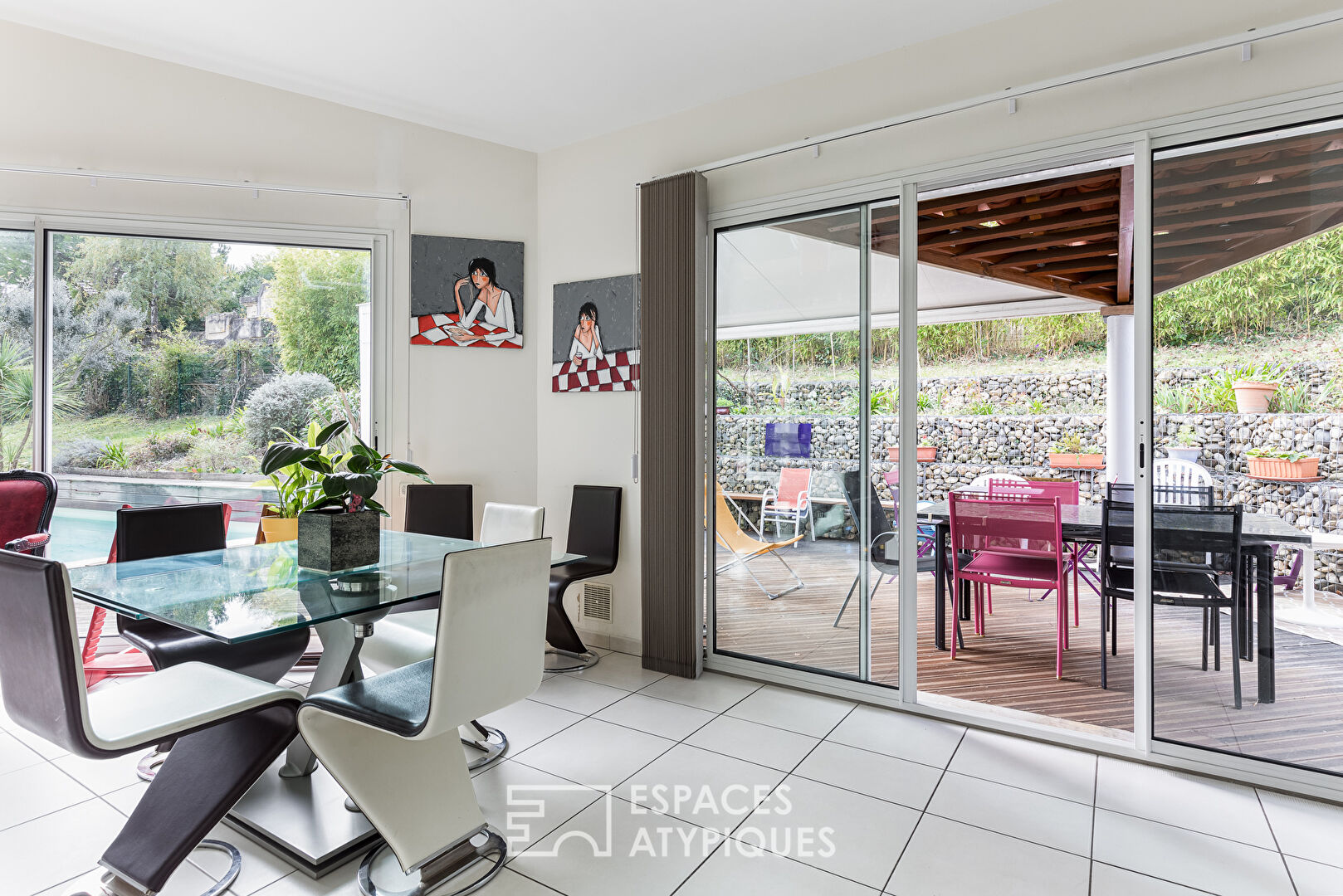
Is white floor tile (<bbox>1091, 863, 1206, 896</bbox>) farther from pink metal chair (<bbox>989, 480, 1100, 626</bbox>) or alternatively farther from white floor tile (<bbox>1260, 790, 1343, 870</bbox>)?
pink metal chair (<bbox>989, 480, 1100, 626</bbox>)

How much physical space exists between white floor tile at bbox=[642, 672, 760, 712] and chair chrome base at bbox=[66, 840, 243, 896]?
5.91 ft

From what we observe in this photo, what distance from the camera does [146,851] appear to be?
1.84 metres

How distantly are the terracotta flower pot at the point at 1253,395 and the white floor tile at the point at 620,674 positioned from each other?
273 cm

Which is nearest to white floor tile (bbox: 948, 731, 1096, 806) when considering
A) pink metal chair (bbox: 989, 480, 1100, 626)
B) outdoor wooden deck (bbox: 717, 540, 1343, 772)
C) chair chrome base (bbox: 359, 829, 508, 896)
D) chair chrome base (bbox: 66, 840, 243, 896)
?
outdoor wooden deck (bbox: 717, 540, 1343, 772)

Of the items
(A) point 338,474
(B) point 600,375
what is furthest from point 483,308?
(A) point 338,474

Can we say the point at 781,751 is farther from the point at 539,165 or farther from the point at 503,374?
the point at 539,165

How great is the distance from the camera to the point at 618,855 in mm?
2088

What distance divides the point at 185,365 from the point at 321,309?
77 centimetres

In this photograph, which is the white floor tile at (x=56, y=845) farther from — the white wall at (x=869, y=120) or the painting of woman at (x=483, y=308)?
the painting of woman at (x=483, y=308)

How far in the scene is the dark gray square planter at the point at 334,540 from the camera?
7.91 feet

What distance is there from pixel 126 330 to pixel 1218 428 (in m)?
5.12

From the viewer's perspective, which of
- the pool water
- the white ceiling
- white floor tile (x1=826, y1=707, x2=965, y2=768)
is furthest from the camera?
the pool water

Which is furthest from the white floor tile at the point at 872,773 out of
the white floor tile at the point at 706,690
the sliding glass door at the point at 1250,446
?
the sliding glass door at the point at 1250,446

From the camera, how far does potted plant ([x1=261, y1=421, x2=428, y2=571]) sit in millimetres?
2379
